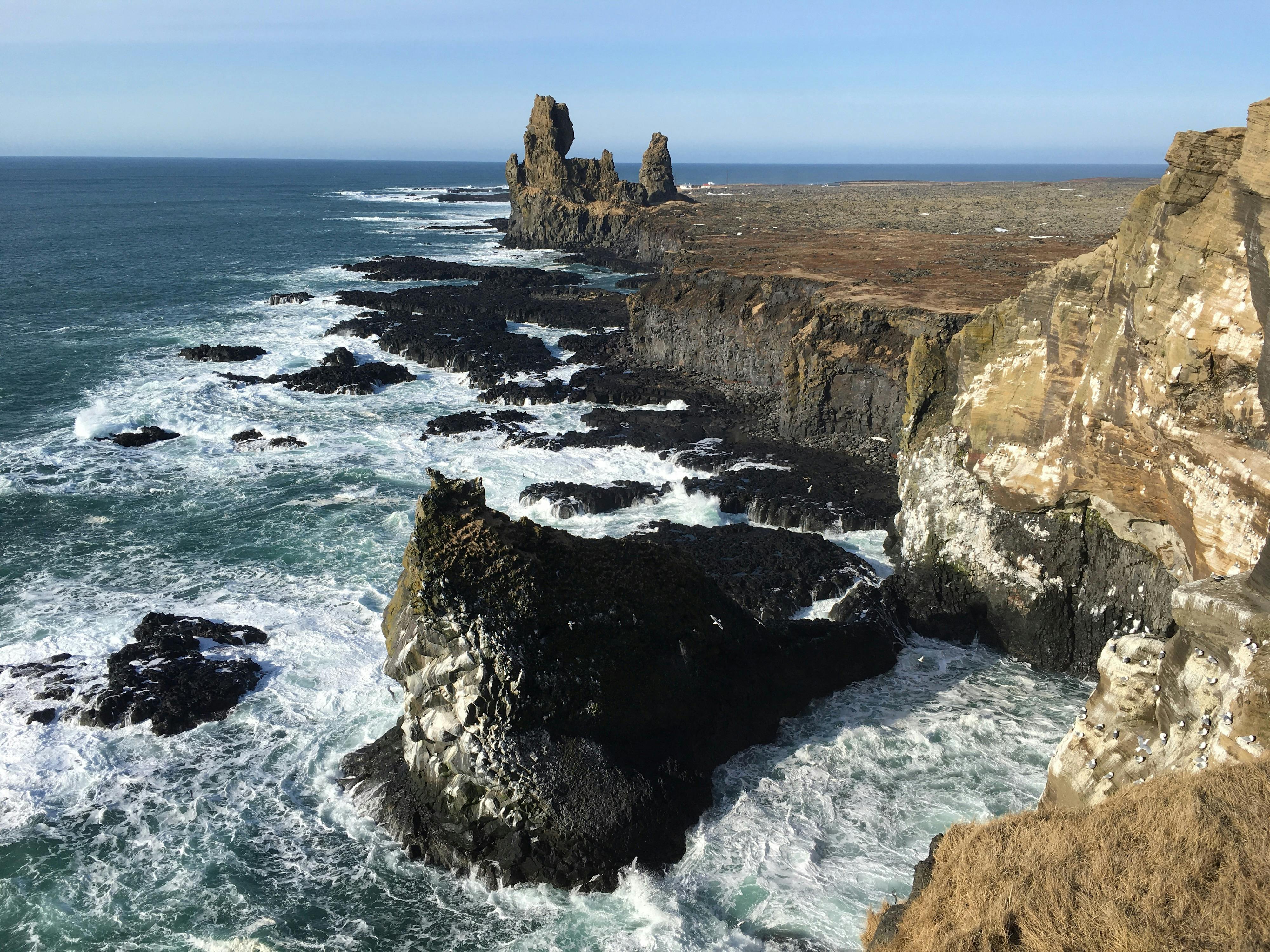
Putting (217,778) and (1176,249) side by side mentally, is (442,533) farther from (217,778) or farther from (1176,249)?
(1176,249)

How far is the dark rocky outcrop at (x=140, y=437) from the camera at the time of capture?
116 ft

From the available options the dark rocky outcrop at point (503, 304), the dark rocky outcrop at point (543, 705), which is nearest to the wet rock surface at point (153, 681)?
the dark rocky outcrop at point (543, 705)

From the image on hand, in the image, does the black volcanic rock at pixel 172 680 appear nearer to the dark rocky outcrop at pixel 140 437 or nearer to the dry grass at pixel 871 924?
the dry grass at pixel 871 924

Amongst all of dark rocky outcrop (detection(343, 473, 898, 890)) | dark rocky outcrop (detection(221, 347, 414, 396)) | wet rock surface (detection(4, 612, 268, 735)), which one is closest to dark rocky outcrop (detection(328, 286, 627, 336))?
dark rocky outcrop (detection(221, 347, 414, 396))

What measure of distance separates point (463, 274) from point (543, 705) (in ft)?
Result: 211

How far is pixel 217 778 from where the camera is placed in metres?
16.5

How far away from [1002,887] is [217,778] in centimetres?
1323

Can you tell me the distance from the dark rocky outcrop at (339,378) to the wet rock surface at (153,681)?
23.2 meters

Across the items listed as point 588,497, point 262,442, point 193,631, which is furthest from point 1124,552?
point 262,442

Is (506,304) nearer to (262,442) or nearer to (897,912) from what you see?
(262,442)

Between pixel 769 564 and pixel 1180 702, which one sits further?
pixel 769 564

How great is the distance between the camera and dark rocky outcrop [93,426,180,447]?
3531 cm

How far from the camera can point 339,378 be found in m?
43.8

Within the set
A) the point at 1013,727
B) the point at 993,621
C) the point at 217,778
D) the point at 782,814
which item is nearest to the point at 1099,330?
the point at 993,621
